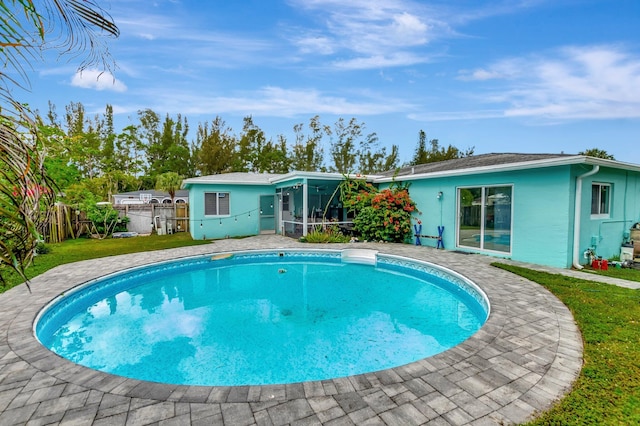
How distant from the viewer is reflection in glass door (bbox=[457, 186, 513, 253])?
9422mm

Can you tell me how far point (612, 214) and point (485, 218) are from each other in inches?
132

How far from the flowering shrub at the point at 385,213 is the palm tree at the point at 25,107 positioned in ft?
38.6

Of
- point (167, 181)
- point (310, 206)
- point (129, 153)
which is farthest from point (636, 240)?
point (129, 153)

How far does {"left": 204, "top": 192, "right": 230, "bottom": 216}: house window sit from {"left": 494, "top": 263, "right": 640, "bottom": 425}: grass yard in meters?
13.1

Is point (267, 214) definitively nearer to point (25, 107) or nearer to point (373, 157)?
point (25, 107)

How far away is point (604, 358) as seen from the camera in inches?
137

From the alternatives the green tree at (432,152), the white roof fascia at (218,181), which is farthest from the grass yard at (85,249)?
the green tree at (432,152)

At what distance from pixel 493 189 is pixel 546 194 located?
1.58m

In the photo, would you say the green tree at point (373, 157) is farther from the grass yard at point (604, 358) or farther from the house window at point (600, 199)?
the grass yard at point (604, 358)

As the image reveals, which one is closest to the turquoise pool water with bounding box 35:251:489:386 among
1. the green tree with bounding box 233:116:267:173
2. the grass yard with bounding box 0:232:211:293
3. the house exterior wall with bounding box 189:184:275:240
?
the grass yard with bounding box 0:232:211:293

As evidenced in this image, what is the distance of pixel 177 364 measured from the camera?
4.37 m

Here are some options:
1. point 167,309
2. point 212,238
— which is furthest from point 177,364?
point 212,238

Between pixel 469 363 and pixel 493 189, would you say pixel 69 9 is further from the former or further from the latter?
pixel 493 189

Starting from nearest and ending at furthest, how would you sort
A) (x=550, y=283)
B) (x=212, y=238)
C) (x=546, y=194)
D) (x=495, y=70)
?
(x=550, y=283) → (x=546, y=194) → (x=495, y=70) → (x=212, y=238)
